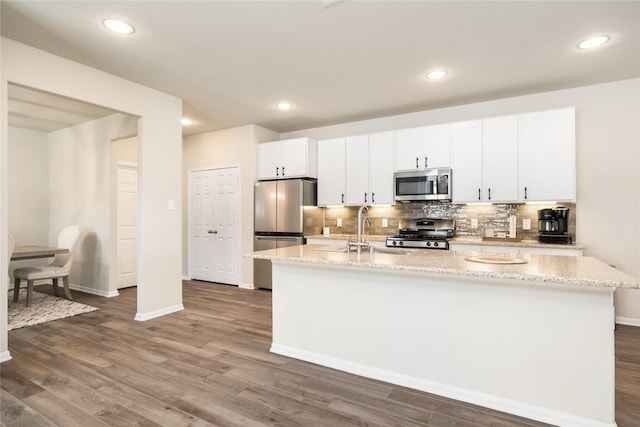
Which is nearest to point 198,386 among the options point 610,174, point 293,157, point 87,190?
point 293,157

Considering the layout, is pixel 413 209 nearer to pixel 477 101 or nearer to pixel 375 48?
pixel 477 101

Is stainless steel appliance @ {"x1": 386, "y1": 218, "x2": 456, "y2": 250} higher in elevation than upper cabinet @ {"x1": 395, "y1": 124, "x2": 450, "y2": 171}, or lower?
lower

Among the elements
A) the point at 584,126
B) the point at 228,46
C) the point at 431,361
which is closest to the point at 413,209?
the point at 584,126

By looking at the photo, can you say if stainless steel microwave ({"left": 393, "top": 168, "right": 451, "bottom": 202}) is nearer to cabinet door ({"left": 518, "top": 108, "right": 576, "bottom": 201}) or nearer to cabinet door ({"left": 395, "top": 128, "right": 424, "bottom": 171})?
cabinet door ({"left": 395, "top": 128, "right": 424, "bottom": 171})

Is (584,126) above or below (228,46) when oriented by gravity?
below

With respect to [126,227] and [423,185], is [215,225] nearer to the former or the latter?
[126,227]

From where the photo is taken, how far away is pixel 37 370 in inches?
99.7

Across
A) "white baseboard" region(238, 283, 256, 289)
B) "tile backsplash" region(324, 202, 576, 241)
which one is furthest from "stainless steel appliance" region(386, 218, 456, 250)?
"white baseboard" region(238, 283, 256, 289)

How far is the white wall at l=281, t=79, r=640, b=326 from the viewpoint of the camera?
360 cm

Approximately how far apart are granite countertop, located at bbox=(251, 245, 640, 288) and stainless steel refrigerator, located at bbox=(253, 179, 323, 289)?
2.42 m

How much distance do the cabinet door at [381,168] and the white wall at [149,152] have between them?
2.57 meters

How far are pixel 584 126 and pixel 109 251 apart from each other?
6.34m

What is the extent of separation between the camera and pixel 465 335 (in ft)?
6.99

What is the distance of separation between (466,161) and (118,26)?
3.79m
